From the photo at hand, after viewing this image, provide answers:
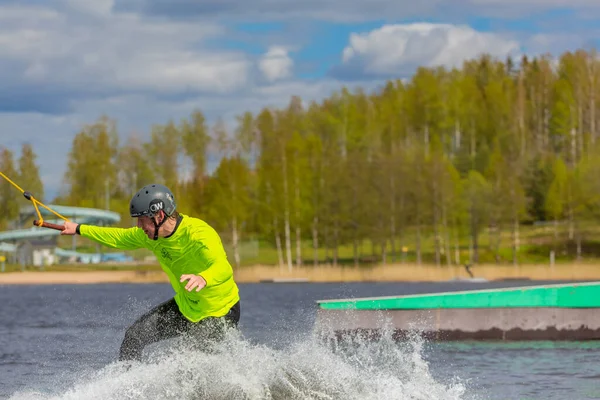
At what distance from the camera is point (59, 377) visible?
51.1ft

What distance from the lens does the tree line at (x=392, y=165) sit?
83.8 metres

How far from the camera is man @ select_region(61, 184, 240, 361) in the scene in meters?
9.90

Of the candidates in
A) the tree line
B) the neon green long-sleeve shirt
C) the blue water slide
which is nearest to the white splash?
the neon green long-sleeve shirt

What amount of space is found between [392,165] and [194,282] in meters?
76.8

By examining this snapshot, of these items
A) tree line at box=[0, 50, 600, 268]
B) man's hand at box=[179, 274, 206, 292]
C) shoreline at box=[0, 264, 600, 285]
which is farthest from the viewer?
tree line at box=[0, 50, 600, 268]

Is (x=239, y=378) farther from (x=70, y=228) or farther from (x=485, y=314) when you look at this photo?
(x=485, y=314)

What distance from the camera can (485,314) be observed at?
916 inches

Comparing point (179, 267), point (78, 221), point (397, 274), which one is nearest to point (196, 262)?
point (179, 267)

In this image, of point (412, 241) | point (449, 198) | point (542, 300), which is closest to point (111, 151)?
point (412, 241)

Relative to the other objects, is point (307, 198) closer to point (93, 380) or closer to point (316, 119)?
point (316, 119)

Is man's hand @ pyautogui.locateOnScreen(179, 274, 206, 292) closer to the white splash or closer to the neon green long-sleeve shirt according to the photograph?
the neon green long-sleeve shirt

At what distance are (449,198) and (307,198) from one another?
1169 centimetres

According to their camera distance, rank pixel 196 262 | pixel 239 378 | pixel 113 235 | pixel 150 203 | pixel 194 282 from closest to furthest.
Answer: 1. pixel 194 282
2. pixel 150 203
3. pixel 196 262
4. pixel 113 235
5. pixel 239 378

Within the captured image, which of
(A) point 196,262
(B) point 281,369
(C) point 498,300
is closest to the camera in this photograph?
(A) point 196,262
